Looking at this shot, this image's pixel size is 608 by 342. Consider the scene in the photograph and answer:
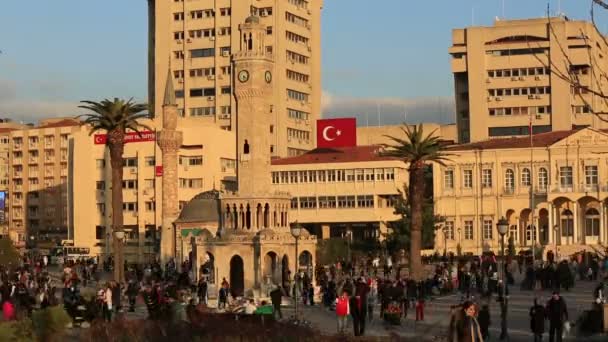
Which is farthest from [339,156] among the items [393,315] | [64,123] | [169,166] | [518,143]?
[393,315]

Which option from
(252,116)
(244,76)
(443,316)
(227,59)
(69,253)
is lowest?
(443,316)

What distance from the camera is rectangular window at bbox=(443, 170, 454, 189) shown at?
99688mm

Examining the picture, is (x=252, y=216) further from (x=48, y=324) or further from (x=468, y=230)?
(x=48, y=324)

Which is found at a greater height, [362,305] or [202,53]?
[202,53]

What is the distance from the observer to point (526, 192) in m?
96.9

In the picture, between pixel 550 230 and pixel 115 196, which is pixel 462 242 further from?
pixel 115 196

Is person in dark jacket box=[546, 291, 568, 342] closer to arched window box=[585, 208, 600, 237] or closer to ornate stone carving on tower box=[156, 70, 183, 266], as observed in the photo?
ornate stone carving on tower box=[156, 70, 183, 266]

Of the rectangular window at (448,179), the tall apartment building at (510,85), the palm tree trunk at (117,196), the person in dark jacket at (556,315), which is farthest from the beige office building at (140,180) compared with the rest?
the person in dark jacket at (556,315)

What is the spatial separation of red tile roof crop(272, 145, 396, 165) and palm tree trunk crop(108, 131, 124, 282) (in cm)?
3930

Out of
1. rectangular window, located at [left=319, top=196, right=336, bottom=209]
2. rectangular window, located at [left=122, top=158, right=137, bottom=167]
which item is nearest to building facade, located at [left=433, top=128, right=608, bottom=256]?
rectangular window, located at [left=319, top=196, right=336, bottom=209]

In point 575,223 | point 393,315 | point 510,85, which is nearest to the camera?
point 393,315

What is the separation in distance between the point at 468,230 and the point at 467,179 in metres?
3.98

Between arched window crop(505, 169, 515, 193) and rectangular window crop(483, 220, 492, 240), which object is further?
rectangular window crop(483, 220, 492, 240)

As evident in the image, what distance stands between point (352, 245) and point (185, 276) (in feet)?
114
